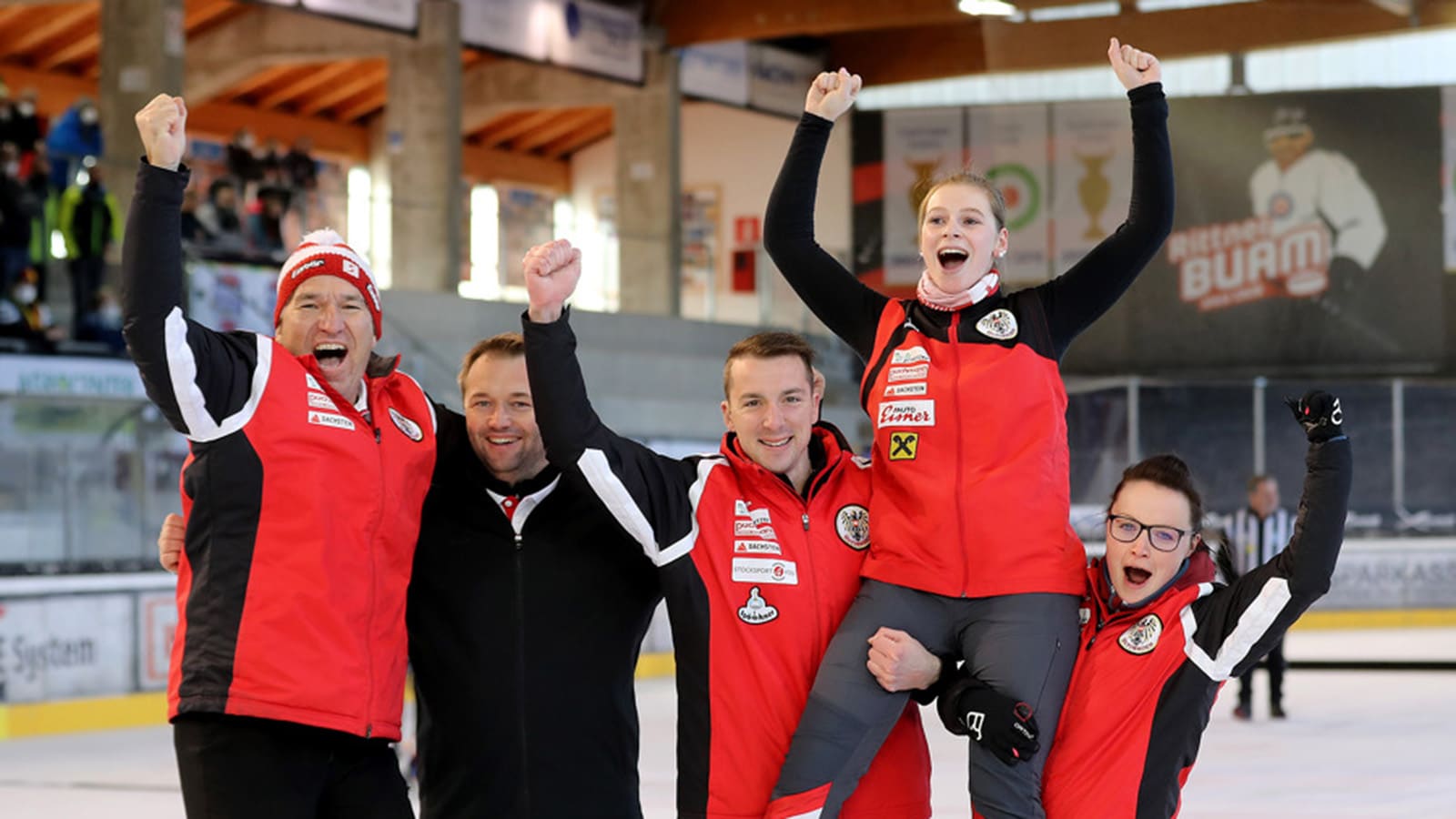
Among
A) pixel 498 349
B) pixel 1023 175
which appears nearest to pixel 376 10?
pixel 1023 175

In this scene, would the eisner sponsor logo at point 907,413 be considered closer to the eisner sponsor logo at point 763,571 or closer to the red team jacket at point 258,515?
the eisner sponsor logo at point 763,571

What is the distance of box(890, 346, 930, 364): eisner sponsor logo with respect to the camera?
3742 mm

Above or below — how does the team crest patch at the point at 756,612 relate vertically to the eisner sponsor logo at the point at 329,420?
below

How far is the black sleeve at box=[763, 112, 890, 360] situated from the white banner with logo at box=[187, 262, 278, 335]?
1021 centimetres

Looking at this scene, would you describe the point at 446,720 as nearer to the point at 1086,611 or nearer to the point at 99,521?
the point at 1086,611

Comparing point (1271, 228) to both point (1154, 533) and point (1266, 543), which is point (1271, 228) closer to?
point (1266, 543)

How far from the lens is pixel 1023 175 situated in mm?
25734

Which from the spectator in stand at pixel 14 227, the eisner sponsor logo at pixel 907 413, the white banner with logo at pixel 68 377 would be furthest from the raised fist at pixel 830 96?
the spectator in stand at pixel 14 227

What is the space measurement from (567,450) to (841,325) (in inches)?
31.8

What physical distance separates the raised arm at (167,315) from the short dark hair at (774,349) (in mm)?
971

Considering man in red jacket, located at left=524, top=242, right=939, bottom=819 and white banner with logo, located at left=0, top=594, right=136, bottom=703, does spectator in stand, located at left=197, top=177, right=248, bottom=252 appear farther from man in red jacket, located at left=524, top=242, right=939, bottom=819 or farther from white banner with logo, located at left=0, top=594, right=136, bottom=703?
man in red jacket, located at left=524, top=242, right=939, bottom=819

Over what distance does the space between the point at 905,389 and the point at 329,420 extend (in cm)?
117

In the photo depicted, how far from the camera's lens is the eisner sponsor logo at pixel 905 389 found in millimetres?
3703

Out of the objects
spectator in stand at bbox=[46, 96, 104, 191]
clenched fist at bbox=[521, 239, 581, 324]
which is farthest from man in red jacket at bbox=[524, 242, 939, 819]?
spectator in stand at bbox=[46, 96, 104, 191]
